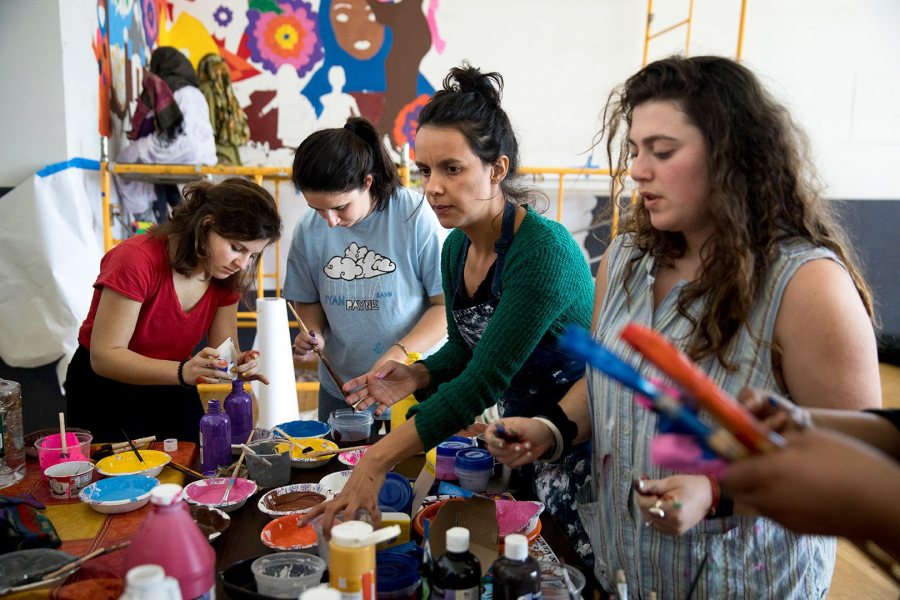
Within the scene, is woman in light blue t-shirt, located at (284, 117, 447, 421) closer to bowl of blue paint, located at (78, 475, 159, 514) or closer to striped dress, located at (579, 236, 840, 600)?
bowl of blue paint, located at (78, 475, 159, 514)

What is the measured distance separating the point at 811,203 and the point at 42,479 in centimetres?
168

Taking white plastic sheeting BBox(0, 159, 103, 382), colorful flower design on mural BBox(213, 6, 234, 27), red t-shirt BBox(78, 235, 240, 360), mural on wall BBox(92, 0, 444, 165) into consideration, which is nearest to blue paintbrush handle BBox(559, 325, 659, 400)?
red t-shirt BBox(78, 235, 240, 360)

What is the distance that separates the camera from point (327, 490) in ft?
4.55

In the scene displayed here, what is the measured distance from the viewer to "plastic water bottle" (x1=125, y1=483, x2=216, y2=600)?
829mm

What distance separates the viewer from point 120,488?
1360mm

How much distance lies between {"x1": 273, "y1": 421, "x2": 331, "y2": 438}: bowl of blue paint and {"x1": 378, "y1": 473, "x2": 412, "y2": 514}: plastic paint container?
0.54 m

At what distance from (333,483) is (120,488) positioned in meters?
0.44

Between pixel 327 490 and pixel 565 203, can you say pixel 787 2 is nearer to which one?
pixel 565 203

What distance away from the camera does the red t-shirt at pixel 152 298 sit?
5.92 feet

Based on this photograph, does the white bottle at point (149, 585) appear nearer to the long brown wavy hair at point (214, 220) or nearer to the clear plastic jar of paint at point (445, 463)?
the clear plastic jar of paint at point (445, 463)

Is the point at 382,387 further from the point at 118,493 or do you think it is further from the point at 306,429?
the point at 118,493

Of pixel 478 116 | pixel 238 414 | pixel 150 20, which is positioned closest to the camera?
pixel 478 116

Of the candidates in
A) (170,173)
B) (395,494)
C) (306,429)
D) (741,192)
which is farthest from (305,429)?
(170,173)

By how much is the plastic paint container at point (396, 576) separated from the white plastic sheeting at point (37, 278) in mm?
2387
